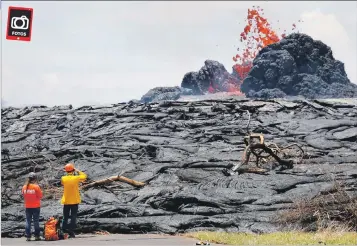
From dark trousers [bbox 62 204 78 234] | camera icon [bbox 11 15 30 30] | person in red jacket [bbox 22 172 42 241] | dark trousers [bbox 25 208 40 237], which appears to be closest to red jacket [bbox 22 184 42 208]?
person in red jacket [bbox 22 172 42 241]

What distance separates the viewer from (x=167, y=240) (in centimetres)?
1406

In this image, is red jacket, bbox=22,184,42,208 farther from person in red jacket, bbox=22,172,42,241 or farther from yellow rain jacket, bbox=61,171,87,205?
yellow rain jacket, bbox=61,171,87,205

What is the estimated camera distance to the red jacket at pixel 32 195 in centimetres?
1432

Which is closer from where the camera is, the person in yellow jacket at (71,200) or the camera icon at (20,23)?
the camera icon at (20,23)

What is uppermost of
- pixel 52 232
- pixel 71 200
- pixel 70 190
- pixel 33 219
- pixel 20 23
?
pixel 20 23

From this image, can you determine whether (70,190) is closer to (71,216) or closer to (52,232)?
(71,216)

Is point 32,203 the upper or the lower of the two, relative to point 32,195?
lower

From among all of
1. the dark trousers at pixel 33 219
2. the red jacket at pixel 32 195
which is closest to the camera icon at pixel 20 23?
the red jacket at pixel 32 195

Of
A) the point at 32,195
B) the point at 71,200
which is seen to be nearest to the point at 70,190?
the point at 71,200

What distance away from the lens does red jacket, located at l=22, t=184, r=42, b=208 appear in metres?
14.3

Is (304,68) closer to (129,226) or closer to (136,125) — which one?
(136,125)

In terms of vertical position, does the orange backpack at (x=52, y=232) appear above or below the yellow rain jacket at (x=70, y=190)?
below

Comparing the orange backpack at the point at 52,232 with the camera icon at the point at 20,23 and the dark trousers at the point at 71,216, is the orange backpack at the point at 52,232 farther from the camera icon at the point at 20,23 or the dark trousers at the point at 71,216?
the camera icon at the point at 20,23

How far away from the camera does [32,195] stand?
47.3 ft
